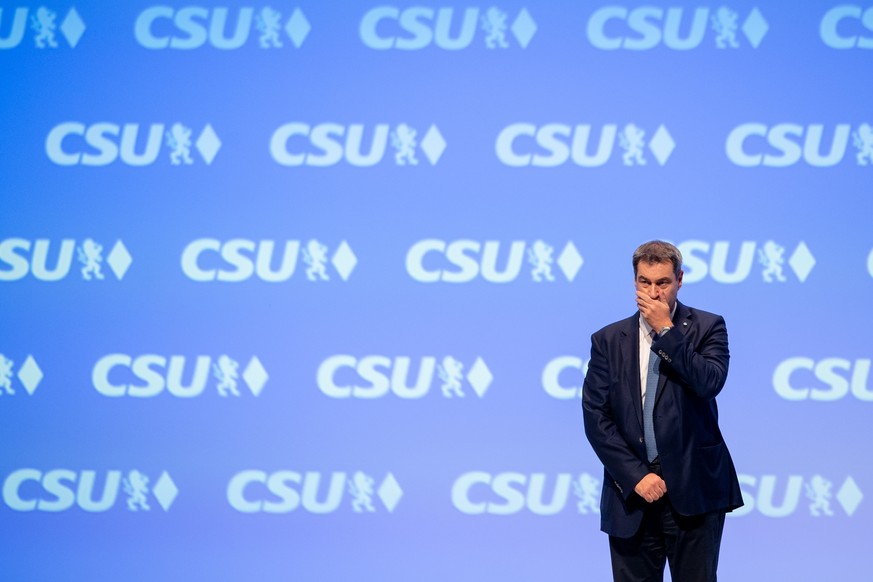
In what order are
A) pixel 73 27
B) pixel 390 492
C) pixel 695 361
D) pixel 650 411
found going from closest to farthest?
1. pixel 695 361
2. pixel 650 411
3. pixel 390 492
4. pixel 73 27

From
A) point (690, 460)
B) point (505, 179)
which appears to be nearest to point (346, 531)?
point (505, 179)

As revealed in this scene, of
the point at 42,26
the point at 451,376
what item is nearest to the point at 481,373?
the point at 451,376

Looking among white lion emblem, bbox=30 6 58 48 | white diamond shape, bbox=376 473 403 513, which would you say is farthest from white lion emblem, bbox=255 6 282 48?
white diamond shape, bbox=376 473 403 513

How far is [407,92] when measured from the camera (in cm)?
430

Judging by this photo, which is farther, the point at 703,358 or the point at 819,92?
the point at 819,92

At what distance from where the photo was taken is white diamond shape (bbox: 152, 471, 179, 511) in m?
4.30

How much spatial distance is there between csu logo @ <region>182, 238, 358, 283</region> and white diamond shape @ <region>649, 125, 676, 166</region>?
122 cm

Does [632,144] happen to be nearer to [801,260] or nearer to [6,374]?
[801,260]

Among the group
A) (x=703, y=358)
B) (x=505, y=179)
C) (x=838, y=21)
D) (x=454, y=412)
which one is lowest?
(x=703, y=358)

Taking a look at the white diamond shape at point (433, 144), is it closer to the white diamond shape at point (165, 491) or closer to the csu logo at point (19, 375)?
the white diamond shape at point (165, 491)

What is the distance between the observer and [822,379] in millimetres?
4152

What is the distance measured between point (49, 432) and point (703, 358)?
2.73 meters

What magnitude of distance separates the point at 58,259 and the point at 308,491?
1.33 metres

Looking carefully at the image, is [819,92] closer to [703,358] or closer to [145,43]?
[703,358]
